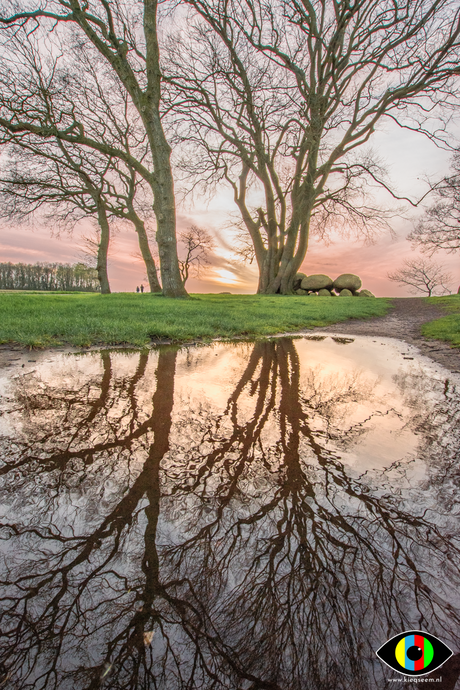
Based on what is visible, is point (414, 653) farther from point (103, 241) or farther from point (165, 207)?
point (103, 241)

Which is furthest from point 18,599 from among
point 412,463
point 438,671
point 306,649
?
point 412,463

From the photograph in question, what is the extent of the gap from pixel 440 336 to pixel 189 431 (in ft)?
21.4

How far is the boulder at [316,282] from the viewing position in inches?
893

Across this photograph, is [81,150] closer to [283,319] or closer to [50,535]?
[283,319]

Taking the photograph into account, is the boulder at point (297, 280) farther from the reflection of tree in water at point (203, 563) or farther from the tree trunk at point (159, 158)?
the reflection of tree in water at point (203, 563)

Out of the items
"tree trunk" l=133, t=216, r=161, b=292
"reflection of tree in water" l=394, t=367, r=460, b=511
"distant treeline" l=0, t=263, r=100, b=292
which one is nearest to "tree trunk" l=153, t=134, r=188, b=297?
"tree trunk" l=133, t=216, r=161, b=292

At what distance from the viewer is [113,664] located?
0.76 metres

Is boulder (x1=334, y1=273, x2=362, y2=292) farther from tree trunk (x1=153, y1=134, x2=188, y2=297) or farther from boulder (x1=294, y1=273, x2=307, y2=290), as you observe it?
tree trunk (x1=153, y1=134, x2=188, y2=297)

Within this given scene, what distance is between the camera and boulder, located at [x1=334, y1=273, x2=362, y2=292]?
2381 cm

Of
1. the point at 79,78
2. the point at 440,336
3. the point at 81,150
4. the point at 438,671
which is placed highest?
the point at 79,78

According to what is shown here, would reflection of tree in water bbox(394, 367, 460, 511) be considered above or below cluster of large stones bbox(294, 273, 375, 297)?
below

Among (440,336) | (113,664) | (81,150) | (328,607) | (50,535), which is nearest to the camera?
(113,664)

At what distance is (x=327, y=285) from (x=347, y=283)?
191 cm

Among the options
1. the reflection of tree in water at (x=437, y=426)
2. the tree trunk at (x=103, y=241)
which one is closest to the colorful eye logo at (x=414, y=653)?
the reflection of tree in water at (x=437, y=426)
